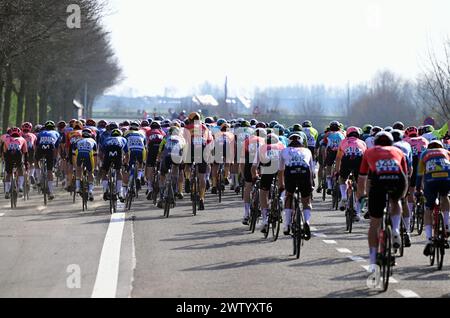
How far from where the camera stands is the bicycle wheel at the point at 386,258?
11.9 metres

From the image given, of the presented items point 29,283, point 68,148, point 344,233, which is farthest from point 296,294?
point 68,148

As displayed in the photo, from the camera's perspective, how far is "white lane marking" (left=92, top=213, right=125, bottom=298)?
1127 cm

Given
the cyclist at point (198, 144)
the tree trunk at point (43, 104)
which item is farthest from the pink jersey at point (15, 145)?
the tree trunk at point (43, 104)

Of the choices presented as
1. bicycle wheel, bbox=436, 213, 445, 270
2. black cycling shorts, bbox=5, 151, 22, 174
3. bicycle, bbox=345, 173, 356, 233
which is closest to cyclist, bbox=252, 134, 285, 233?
bicycle, bbox=345, 173, 356, 233

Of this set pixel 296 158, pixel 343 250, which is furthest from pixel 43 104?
→ pixel 296 158

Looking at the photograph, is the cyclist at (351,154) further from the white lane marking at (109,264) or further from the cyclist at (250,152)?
the white lane marking at (109,264)

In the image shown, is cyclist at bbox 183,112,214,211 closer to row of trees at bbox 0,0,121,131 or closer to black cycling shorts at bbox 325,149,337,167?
black cycling shorts at bbox 325,149,337,167

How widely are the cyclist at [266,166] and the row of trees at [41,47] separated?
18.2m

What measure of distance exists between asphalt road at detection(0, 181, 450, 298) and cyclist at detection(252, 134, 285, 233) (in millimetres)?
534

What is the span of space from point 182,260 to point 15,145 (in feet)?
35.8

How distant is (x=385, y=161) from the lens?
41.8 ft

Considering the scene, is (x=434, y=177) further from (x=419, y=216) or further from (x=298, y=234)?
(x=419, y=216)

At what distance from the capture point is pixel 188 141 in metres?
22.0
